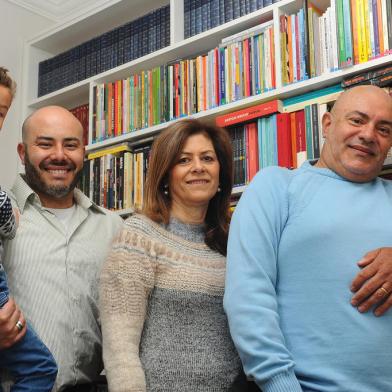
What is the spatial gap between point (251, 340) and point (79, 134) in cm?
114

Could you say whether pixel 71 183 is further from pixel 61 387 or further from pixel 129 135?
pixel 129 135

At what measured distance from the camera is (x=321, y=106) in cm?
235

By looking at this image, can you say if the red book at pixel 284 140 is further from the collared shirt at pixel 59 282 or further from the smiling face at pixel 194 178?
the collared shirt at pixel 59 282

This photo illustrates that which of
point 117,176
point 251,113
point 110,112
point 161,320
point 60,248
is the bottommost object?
point 161,320

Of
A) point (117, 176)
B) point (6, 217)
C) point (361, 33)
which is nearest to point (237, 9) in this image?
point (361, 33)

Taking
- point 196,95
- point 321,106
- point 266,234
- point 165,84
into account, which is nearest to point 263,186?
point 266,234

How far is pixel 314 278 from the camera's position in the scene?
140 cm

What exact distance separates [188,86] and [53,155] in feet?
3.19

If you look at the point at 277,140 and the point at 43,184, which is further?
the point at 277,140

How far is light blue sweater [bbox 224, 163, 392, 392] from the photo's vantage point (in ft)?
4.31

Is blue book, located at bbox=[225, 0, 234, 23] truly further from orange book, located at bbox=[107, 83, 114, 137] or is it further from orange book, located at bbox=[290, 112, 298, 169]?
orange book, located at bbox=[107, 83, 114, 137]

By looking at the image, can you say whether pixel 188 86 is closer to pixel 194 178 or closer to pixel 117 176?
pixel 117 176

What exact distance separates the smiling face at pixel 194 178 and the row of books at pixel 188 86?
751 mm

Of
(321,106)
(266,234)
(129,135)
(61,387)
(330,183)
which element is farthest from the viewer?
(129,135)
